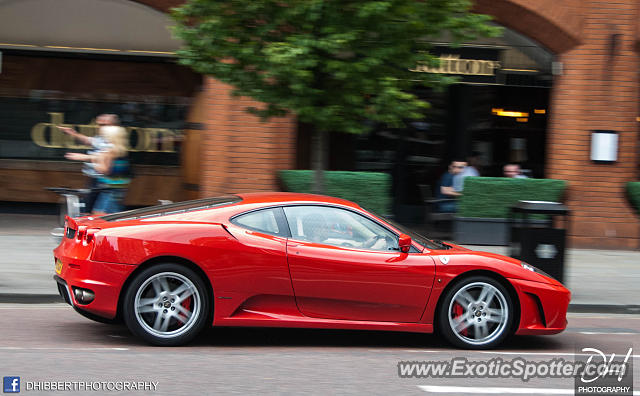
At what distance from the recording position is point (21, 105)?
1575cm

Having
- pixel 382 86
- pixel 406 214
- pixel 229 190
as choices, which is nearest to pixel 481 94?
pixel 406 214

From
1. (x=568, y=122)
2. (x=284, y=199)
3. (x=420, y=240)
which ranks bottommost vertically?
(x=420, y=240)

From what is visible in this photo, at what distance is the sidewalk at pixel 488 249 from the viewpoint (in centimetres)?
875

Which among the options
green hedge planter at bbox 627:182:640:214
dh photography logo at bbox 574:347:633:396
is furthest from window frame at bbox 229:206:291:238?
green hedge planter at bbox 627:182:640:214

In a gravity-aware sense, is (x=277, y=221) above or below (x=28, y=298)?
above

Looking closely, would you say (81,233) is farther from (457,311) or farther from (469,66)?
(469,66)

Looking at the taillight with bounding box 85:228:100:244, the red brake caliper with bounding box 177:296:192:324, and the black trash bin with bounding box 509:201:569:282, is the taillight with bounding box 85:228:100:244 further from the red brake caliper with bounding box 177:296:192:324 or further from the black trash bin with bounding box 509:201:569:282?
the black trash bin with bounding box 509:201:569:282

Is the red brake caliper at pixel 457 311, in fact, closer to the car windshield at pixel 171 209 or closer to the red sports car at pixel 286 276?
the red sports car at pixel 286 276

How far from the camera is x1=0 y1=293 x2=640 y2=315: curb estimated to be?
8273 millimetres

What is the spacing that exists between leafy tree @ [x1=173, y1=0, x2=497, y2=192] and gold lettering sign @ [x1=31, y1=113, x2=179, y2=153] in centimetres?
673

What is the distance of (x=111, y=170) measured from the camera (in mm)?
10086

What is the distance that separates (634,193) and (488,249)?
9.52 feet

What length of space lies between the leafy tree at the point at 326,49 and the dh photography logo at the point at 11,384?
433cm

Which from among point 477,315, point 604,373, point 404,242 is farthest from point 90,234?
point 604,373
